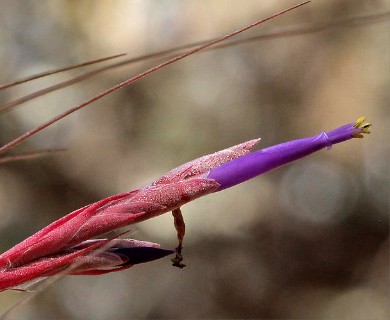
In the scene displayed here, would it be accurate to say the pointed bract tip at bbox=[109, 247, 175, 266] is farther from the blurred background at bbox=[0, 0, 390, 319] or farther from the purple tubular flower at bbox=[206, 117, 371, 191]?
the blurred background at bbox=[0, 0, 390, 319]

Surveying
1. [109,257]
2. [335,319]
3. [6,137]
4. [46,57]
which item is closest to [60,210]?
[6,137]

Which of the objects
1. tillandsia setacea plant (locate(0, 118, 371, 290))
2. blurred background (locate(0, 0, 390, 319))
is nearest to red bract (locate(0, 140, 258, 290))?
tillandsia setacea plant (locate(0, 118, 371, 290))

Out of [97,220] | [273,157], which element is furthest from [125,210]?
[273,157]

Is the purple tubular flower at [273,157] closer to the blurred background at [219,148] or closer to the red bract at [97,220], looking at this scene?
the red bract at [97,220]

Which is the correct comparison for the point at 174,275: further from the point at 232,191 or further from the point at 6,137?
the point at 6,137

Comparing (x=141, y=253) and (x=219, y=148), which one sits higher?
(x=141, y=253)

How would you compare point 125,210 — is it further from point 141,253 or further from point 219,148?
point 219,148

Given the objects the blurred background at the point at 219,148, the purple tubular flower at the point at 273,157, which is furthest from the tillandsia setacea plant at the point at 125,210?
the blurred background at the point at 219,148
